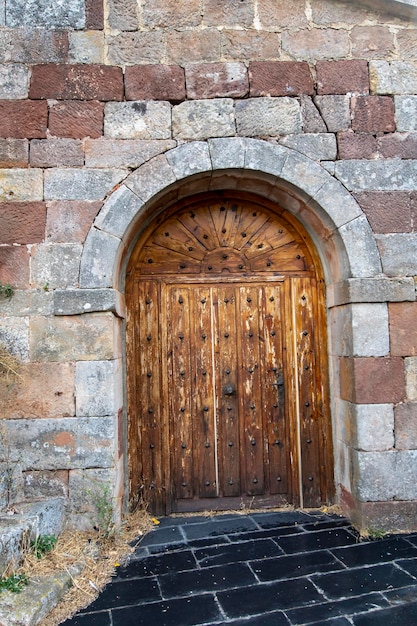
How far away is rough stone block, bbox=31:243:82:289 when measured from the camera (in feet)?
11.5

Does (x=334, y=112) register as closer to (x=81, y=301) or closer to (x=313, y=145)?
(x=313, y=145)

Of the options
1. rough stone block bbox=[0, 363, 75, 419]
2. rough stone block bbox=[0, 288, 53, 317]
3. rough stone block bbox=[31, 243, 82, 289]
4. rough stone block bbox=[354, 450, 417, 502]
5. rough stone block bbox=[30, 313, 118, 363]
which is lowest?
rough stone block bbox=[354, 450, 417, 502]

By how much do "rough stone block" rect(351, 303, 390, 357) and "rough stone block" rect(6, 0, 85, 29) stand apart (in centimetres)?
298

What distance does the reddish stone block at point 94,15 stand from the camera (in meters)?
3.70

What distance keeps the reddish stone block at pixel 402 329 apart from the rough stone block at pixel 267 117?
1.53 metres

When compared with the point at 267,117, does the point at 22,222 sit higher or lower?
lower

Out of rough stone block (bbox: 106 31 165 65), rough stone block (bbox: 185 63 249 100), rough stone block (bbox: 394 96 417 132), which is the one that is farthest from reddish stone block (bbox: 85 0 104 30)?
rough stone block (bbox: 394 96 417 132)

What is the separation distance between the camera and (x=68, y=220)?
3553 millimetres

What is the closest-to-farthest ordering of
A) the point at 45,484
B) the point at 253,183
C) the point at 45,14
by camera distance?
the point at 45,484, the point at 45,14, the point at 253,183

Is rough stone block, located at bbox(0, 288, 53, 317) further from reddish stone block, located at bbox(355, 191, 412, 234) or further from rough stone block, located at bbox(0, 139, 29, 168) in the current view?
reddish stone block, located at bbox(355, 191, 412, 234)

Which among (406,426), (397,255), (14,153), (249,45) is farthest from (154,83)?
(406,426)

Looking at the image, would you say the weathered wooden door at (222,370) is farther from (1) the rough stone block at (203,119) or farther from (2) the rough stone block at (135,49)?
(2) the rough stone block at (135,49)

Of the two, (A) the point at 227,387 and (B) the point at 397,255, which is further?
(A) the point at 227,387

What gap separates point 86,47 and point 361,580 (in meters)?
4.03
